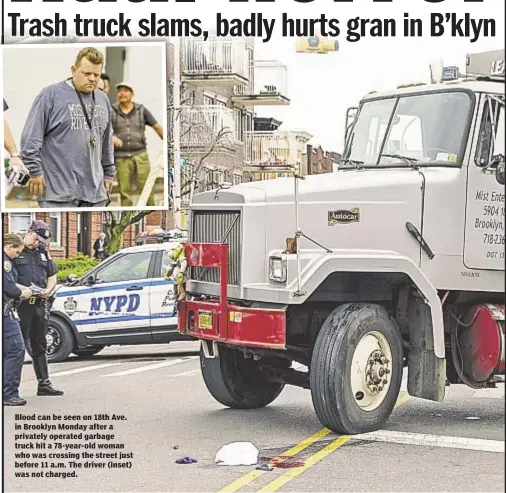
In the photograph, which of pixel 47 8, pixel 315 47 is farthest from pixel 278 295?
pixel 47 8

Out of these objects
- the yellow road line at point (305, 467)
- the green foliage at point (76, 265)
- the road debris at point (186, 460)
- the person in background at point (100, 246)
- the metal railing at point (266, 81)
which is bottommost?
the yellow road line at point (305, 467)

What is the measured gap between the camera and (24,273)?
846cm

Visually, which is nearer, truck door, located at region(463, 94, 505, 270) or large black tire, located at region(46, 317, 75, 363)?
truck door, located at region(463, 94, 505, 270)

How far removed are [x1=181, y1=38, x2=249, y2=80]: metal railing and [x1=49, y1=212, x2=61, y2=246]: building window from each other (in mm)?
1105

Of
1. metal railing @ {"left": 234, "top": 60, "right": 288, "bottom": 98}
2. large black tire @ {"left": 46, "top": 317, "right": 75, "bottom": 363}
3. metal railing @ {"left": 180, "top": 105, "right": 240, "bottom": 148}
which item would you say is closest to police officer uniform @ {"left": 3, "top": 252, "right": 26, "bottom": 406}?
metal railing @ {"left": 180, "top": 105, "right": 240, "bottom": 148}

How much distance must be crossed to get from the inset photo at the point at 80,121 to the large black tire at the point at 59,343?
4801mm

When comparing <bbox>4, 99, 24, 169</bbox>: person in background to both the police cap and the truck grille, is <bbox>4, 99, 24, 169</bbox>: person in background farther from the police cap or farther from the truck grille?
the truck grille

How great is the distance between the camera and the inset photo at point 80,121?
253 inches

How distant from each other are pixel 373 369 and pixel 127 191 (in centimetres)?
226

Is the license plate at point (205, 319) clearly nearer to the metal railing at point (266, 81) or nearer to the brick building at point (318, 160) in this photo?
the brick building at point (318, 160)

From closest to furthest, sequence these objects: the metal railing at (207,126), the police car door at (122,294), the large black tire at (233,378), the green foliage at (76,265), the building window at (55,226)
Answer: the building window at (55,226), the metal railing at (207,126), the large black tire at (233,378), the green foliage at (76,265), the police car door at (122,294)

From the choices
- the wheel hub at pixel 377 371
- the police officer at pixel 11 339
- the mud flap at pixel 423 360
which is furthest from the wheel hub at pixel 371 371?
the police officer at pixel 11 339

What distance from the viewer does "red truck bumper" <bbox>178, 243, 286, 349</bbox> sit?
7.65 metres

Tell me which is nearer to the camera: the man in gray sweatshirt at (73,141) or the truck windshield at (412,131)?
the man in gray sweatshirt at (73,141)
